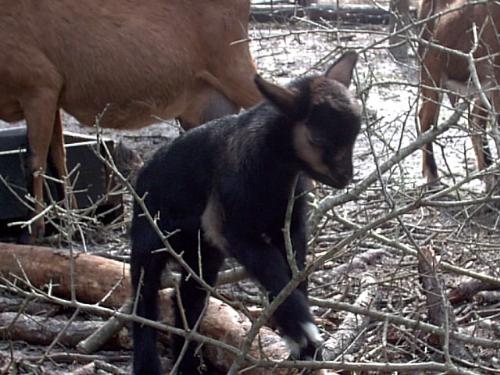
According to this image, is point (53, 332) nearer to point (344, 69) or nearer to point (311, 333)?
point (311, 333)

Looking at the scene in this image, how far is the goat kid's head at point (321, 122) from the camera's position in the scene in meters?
4.55

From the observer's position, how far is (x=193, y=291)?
5.38 meters

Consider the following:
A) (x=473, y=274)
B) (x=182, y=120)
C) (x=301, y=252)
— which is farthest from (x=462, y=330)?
(x=182, y=120)

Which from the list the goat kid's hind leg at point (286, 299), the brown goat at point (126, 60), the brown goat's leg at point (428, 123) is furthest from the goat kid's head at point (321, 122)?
the brown goat's leg at point (428, 123)

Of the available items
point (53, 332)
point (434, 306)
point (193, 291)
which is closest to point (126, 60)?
point (53, 332)

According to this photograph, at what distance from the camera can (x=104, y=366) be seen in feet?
17.5

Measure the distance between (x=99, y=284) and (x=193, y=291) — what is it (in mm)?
858

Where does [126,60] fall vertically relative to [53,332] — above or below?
above

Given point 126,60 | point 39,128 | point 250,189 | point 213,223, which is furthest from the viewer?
point 126,60

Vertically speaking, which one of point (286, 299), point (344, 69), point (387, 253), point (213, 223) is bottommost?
point (387, 253)

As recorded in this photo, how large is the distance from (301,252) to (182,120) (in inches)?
136

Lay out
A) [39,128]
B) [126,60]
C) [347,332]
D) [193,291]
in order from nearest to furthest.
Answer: [193,291]
[347,332]
[39,128]
[126,60]

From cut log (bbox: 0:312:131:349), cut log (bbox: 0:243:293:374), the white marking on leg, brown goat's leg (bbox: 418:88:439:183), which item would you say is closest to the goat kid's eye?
the white marking on leg

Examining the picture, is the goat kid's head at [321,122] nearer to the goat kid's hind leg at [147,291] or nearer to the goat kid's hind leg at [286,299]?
the goat kid's hind leg at [286,299]
